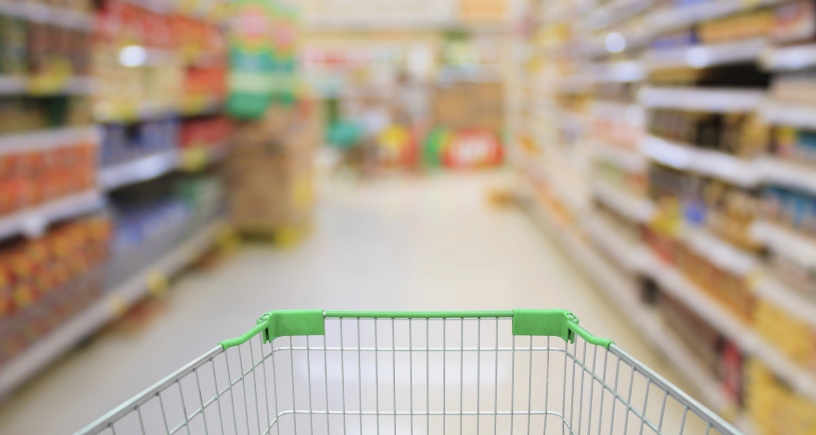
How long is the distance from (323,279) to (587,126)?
226 cm

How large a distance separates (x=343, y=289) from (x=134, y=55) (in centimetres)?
206

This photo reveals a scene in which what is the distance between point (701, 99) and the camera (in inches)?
107

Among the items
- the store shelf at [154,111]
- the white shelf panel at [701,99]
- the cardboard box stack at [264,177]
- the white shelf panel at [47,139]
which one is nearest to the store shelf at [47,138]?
the white shelf panel at [47,139]

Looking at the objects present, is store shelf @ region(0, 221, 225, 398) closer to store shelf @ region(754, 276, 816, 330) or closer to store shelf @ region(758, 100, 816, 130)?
store shelf @ region(754, 276, 816, 330)

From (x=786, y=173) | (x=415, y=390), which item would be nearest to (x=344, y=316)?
(x=415, y=390)

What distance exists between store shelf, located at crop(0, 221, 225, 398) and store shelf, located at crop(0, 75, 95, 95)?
1.07 meters

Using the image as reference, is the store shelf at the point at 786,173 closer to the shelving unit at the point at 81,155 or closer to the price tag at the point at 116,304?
the shelving unit at the point at 81,155

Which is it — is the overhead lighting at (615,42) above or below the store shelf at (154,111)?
above

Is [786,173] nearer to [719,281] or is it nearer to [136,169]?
[719,281]

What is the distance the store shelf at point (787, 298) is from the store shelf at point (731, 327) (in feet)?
0.55

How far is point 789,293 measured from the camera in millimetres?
2084

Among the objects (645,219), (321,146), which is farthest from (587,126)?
(321,146)

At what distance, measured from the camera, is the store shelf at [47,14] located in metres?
2.62

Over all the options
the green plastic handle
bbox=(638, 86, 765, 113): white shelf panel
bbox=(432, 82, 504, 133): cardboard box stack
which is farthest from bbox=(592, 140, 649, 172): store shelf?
bbox=(432, 82, 504, 133): cardboard box stack
